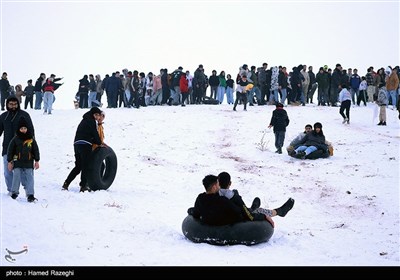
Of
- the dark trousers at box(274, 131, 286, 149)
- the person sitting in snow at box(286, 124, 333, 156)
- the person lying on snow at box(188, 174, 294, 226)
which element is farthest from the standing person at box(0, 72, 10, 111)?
the person lying on snow at box(188, 174, 294, 226)

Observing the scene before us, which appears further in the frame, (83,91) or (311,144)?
(83,91)

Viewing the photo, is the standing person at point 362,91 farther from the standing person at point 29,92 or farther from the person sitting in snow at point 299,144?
the standing person at point 29,92

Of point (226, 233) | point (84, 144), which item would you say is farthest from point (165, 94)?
point (226, 233)

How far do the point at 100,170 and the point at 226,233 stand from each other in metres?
4.52

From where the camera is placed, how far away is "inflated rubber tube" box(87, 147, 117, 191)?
12.6 metres

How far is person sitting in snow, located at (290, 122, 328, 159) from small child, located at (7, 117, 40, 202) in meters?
10.0

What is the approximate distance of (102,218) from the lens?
10508 mm

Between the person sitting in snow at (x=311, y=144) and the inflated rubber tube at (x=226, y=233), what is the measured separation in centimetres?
952

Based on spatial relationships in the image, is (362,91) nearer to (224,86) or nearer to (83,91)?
(224,86)

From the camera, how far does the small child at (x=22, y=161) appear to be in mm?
10984

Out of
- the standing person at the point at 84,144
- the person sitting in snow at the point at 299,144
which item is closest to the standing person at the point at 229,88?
the person sitting in snow at the point at 299,144

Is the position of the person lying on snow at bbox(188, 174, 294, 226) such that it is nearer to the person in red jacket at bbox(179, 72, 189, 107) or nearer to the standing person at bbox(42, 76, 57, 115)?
the standing person at bbox(42, 76, 57, 115)

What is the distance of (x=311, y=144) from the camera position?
62.7 ft
